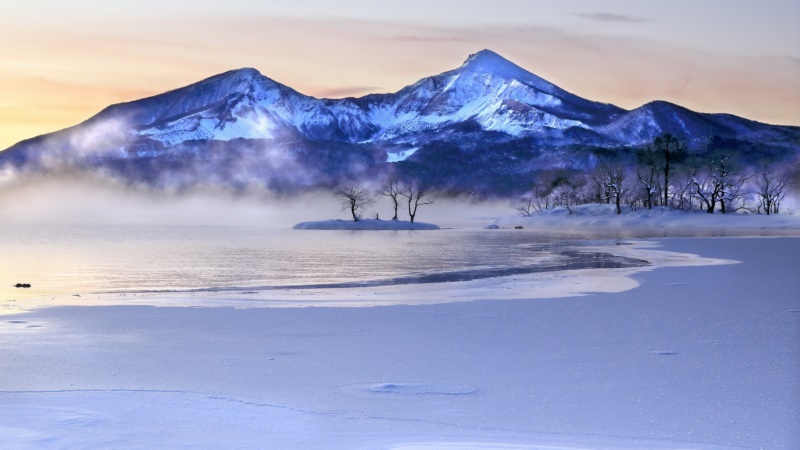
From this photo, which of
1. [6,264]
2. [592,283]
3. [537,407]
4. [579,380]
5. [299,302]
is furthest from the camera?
[6,264]

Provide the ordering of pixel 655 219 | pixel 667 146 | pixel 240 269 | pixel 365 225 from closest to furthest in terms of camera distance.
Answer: pixel 240 269
pixel 655 219
pixel 365 225
pixel 667 146

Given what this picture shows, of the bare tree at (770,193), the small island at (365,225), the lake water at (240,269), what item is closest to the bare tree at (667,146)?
the bare tree at (770,193)

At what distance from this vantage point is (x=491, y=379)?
484 inches

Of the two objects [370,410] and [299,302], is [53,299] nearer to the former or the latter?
[299,302]

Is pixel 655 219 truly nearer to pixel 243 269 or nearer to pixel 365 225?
pixel 365 225

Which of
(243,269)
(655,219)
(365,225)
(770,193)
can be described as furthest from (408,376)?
(770,193)

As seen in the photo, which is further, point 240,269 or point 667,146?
point 667,146

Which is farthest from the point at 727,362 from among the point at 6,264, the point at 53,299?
the point at 6,264

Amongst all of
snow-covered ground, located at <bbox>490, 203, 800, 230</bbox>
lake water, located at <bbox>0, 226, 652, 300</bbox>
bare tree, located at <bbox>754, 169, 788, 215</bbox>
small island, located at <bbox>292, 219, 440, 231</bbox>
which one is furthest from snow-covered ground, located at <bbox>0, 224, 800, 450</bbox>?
bare tree, located at <bbox>754, 169, 788, 215</bbox>

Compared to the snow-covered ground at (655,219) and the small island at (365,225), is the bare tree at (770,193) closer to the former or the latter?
the snow-covered ground at (655,219)

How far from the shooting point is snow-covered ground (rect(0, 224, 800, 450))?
31.6 ft

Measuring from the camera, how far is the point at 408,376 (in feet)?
41.1

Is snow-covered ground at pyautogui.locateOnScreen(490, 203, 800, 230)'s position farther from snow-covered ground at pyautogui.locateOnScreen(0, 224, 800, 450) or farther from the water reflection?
snow-covered ground at pyautogui.locateOnScreen(0, 224, 800, 450)

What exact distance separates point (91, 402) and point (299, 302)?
12555mm
